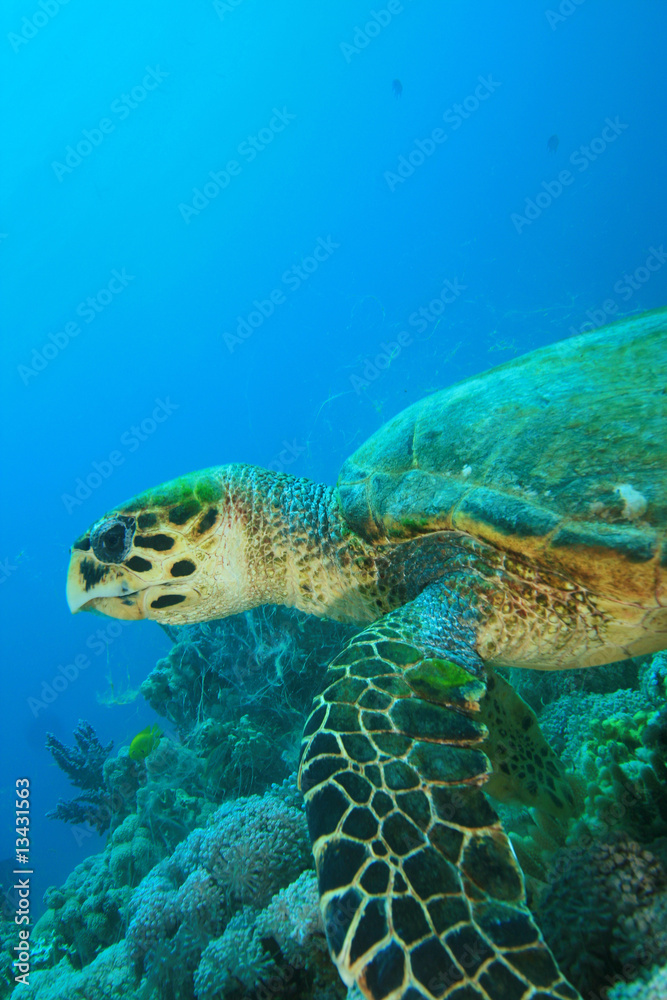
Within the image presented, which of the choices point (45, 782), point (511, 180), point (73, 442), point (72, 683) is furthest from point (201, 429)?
point (511, 180)

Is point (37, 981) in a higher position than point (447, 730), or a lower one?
lower

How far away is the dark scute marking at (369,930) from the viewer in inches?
41.4

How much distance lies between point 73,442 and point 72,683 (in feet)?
119

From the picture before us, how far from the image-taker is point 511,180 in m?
63.8

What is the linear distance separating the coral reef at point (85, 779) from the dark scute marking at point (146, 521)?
6.55 m

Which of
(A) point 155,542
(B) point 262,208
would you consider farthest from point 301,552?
(B) point 262,208

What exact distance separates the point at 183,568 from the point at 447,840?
1.98 m

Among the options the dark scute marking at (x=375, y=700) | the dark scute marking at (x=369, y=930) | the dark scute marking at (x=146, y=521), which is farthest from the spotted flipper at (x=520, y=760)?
the dark scute marking at (x=146, y=521)

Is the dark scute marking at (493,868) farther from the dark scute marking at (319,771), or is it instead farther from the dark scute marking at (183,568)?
the dark scute marking at (183,568)

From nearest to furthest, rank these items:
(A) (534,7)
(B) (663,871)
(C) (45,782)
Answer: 1. (B) (663,871)
2. (C) (45,782)
3. (A) (534,7)

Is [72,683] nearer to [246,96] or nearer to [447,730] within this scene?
[447,730]

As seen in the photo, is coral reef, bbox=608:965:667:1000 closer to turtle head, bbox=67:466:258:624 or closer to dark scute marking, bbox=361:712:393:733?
dark scute marking, bbox=361:712:393:733

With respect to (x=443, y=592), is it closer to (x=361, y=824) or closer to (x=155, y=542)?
(x=361, y=824)

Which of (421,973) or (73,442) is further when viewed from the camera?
(73,442)
